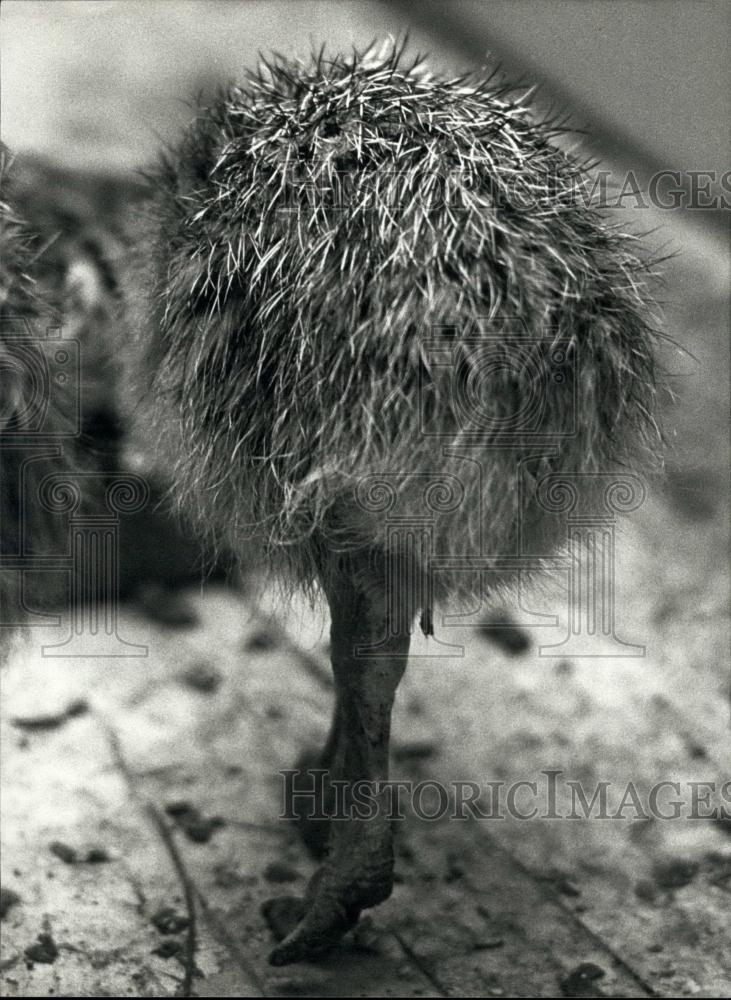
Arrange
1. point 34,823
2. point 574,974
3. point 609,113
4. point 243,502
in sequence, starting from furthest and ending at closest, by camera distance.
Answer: point 609,113
point 34,823
point 574,974
point 243,502

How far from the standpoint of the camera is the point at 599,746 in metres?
1.46

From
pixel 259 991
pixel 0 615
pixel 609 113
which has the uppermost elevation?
pixel 609 113

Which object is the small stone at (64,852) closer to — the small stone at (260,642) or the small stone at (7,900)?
the small stone at (7,900)

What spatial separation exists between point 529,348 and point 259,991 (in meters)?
0.64

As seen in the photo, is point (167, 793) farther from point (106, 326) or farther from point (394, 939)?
point (106, 326)

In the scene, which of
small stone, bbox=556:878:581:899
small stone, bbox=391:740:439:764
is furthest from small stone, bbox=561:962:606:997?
small stone, bbox=391:740:439:764

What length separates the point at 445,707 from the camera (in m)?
1.56

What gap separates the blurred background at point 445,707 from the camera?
3.68ft

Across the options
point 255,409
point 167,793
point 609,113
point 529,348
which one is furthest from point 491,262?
point 609,113

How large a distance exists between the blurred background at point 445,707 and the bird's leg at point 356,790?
0.17 feet

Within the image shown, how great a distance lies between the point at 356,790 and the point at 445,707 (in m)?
0.51

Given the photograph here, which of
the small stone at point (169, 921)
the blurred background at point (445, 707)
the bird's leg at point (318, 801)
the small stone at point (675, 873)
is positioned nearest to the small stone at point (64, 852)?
the blurred background at point (445, 707)

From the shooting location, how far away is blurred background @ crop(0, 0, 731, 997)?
1.12 m

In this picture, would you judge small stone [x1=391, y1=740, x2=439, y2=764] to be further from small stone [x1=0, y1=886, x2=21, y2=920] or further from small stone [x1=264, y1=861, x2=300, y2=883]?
small stone [x1=0, y1=886, x2=21, y2=920]
